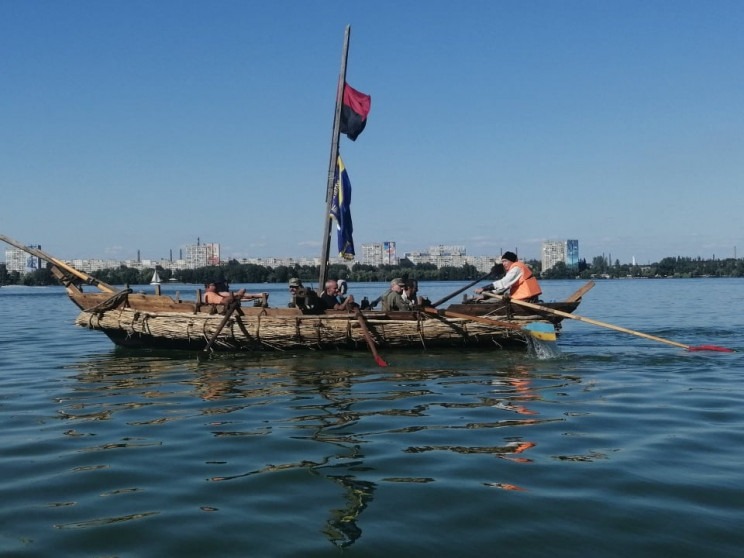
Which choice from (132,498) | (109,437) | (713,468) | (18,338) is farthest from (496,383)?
(18,338)

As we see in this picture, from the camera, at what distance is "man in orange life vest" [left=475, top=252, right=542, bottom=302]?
15672 mm

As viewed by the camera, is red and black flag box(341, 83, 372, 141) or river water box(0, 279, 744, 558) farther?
red and black flag box(341, 83, 372, 141)

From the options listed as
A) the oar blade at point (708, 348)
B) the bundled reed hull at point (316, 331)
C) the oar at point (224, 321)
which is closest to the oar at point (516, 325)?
the bundled reed hull at point (316, 331)

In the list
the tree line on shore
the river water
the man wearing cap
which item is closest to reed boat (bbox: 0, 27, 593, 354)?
the man wearing cap

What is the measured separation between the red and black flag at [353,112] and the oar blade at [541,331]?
23.1ft

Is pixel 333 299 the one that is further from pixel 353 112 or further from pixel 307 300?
pixel 353 112

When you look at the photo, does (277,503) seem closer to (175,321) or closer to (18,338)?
(175,321)

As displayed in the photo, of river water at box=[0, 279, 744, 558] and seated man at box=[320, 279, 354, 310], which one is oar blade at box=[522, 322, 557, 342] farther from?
seated man at box=[320, 279, 354, 310]

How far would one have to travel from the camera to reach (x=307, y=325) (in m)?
15.0

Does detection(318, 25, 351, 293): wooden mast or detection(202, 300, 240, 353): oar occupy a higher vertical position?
detection(318, 25, 351, 293): wooden mast

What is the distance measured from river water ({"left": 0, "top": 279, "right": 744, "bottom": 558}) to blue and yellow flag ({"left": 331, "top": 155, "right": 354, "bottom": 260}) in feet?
19.3

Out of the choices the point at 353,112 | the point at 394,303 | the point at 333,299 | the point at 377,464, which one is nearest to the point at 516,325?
the point at 394,303

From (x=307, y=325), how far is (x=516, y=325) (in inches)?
171

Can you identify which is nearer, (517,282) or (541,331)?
(541,331)
